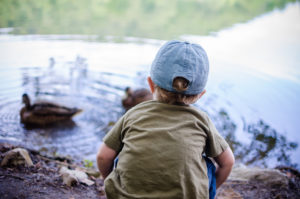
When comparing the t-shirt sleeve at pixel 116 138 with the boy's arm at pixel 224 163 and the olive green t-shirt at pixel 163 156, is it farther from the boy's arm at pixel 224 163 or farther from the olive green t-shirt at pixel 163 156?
the boy's arm at pixel 224 163

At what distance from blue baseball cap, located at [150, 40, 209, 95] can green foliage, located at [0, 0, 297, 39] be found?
6.84 m

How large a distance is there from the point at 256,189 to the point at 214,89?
2.68 m

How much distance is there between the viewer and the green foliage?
866cm

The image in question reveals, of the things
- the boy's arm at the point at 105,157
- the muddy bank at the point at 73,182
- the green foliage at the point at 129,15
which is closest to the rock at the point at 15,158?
the muddy bank at the point at 73,182

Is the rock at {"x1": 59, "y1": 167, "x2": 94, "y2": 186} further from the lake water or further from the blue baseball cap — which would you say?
the blue baseball cap

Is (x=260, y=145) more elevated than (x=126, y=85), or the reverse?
(x=126, y=85)

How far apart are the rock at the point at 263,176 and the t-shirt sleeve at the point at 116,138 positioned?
177cm

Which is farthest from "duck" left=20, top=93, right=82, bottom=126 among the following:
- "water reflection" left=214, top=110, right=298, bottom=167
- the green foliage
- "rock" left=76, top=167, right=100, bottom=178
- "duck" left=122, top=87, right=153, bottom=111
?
the green foliage

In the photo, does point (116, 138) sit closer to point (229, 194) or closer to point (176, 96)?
point (176, 96)

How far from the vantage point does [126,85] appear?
17.4 feet

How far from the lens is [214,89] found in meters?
5.16

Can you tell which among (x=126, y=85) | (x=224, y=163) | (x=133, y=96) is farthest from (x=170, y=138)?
(x=126, y=85)

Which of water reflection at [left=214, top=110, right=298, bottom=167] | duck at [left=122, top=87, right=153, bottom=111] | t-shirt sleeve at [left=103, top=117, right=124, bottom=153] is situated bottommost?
water reflection at [left=214, top=110, right=298, bottom=167]

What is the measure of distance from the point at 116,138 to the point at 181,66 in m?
0.57
